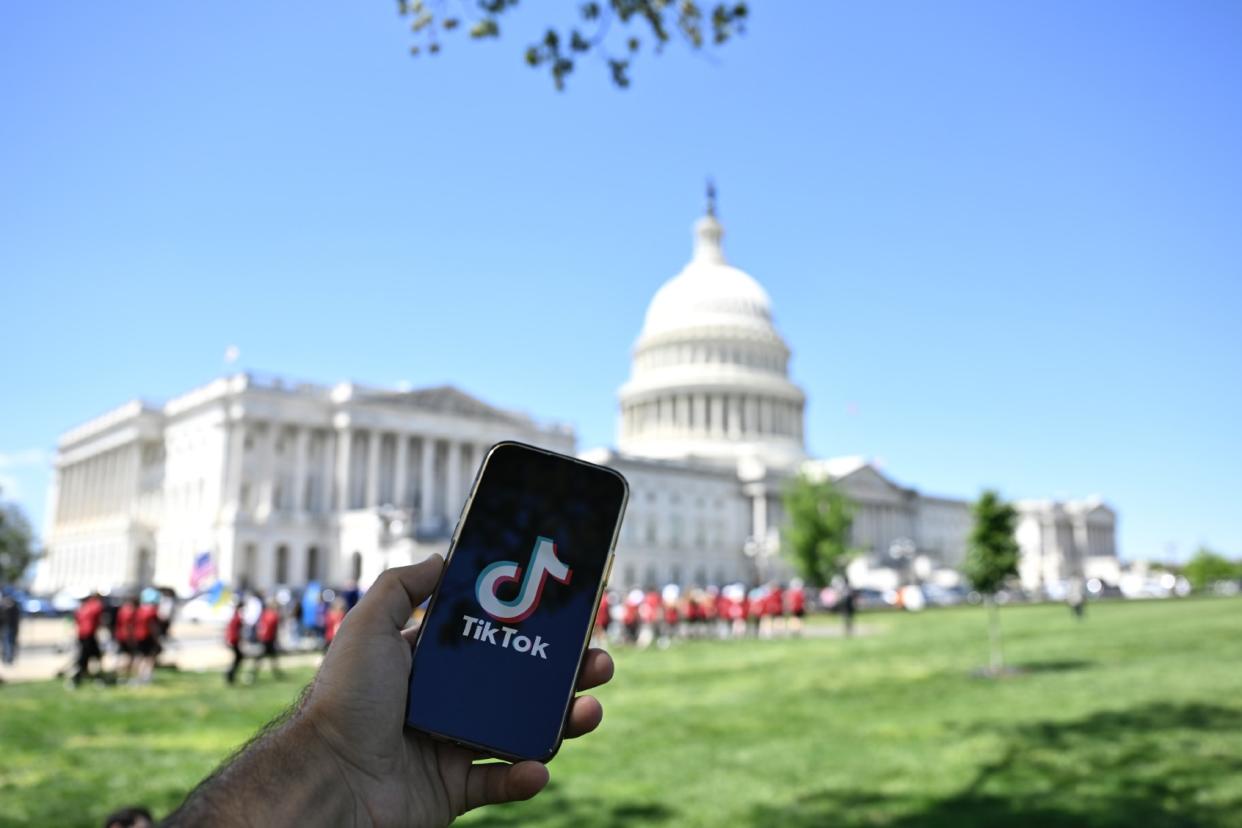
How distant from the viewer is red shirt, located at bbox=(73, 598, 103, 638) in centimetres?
1962

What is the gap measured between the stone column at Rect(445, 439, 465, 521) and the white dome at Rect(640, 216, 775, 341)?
3795 cm

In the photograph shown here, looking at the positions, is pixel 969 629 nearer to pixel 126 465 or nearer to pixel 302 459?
pixel 302 459

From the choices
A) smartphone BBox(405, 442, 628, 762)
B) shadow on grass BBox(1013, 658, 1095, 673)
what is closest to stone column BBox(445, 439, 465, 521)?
shadow on grass BBox(1013, 658, 1095, 673)

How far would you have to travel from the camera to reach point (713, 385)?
333ft

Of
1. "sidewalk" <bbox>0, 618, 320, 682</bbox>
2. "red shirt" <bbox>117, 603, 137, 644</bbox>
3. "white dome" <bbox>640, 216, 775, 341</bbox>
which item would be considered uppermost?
"white dome" <bbox>640, 216, 775, 341</bbox>

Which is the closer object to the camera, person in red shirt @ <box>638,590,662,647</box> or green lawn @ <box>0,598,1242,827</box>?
green lawn @ <box>0,598,1242,827</box>

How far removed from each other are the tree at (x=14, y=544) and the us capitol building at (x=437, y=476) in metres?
4.81

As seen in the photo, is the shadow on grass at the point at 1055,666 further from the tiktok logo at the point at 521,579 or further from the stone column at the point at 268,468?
the stone column at the point at 268,468

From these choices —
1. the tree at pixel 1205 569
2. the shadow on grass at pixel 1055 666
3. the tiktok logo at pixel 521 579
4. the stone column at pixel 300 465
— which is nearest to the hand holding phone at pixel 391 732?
the tiktok logo at pixel 521 579

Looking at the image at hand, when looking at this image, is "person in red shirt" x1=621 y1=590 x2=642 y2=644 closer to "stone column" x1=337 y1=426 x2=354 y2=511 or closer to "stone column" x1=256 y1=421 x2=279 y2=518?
"stone column" x1=337 y1=426 x2=354 y2=511

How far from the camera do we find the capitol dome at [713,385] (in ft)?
333

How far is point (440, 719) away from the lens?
2635 millimetres

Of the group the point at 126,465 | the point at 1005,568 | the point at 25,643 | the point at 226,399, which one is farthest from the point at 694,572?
the point at 1005,568

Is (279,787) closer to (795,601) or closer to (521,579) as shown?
(521,579)
